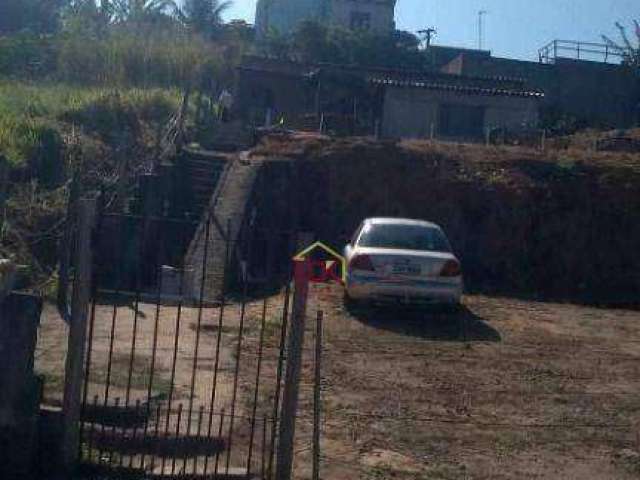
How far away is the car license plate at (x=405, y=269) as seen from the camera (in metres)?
15.5

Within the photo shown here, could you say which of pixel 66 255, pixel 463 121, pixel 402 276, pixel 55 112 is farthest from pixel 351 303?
pixel 463 121

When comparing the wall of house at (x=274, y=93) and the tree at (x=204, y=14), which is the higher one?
the tree at (x=204, y=14)

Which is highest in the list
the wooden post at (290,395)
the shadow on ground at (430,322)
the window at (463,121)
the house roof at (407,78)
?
the house roof at (407,78)

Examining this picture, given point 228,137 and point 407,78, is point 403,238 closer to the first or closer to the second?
point 228,137

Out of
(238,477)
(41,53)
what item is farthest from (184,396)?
(41,53)

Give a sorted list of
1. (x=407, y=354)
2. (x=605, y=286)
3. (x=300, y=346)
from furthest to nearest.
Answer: (x=605, y=286) < (x=407, y=354) < (x=300, y=346)

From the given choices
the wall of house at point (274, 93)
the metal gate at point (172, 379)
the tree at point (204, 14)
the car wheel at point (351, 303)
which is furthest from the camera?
the tree at point (204, 14)

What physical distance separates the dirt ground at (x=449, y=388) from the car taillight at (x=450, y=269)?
638 mm

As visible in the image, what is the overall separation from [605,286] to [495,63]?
28.3 meters

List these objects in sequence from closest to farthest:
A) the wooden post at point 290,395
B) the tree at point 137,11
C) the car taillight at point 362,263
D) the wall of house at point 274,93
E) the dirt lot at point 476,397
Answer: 1. the wooden post at point 290,395
2. the dirt lot at point 476,397
3. the car taillight at point 362,263
4. the wall of house at point 274,93
5. the tree at point 137,11

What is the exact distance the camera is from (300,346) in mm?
6766

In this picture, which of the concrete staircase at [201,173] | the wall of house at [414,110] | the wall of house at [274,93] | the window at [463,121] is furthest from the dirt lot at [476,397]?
the wall of house at [274,93]

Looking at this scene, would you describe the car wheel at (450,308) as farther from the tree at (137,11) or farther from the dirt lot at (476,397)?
the tree at (137,11)

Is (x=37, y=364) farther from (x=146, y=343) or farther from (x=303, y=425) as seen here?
(x=303, y=425)
